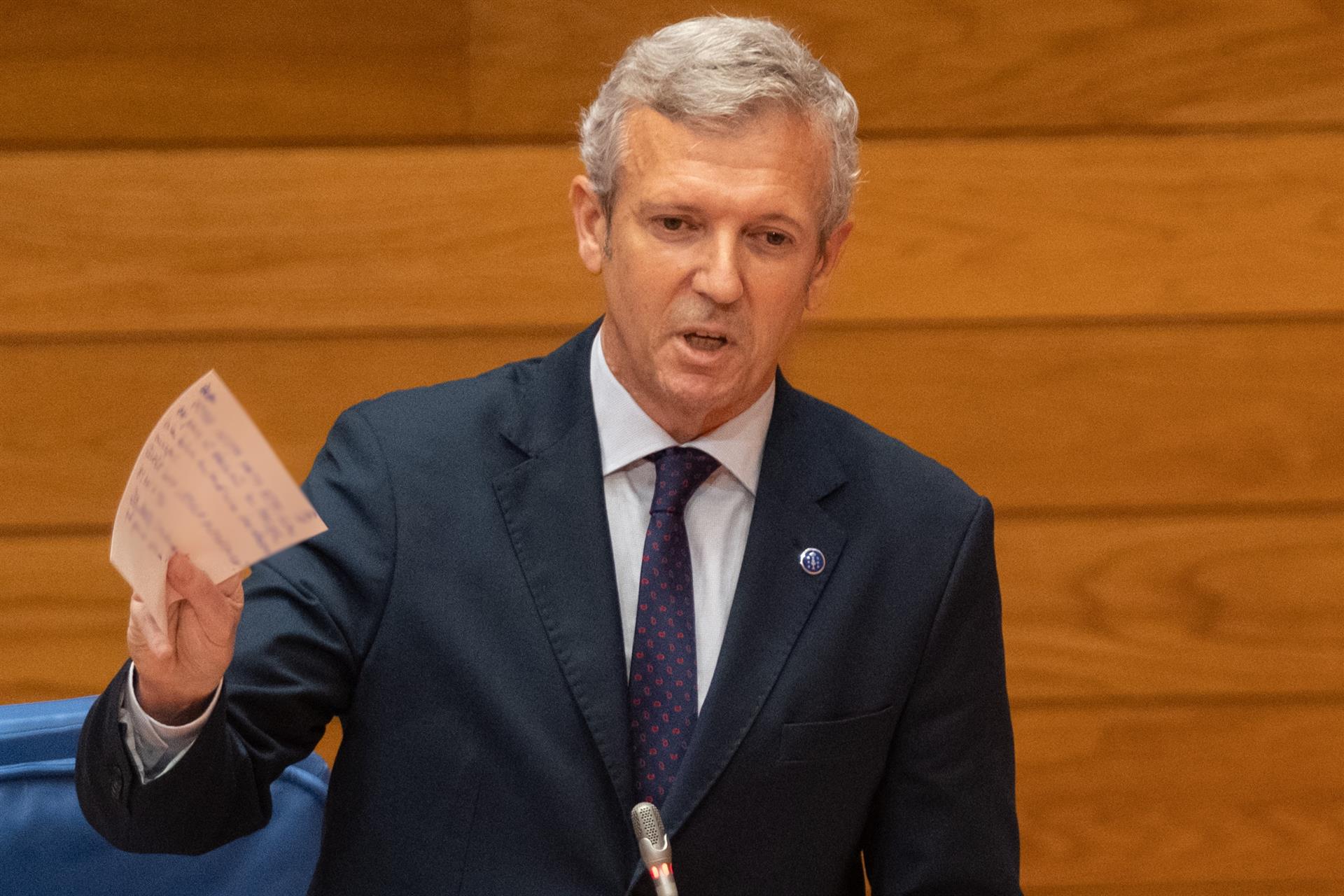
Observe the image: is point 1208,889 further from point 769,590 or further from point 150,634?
point 150,634

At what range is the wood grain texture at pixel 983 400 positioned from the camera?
205 centimetres

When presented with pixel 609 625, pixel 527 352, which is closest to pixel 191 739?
pixel 609 625

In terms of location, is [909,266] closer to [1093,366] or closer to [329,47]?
[1093,366]

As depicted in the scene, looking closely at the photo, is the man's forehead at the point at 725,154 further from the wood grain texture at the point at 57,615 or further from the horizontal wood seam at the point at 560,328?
the wood grain texture at the point at 57,615

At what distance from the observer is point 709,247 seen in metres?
1.28

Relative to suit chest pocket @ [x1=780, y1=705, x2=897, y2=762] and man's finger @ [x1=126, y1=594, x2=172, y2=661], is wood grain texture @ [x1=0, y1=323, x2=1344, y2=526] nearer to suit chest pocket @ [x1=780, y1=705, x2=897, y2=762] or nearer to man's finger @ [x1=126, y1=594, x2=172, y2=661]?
suit chest pocket @ [x1=780, y1=705, x2=897, y2=762]

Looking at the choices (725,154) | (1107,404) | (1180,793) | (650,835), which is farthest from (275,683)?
(1180,793)

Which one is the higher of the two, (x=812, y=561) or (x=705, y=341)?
(x=705, y=341)

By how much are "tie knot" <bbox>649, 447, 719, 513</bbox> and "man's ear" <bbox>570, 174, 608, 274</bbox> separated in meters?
0.18

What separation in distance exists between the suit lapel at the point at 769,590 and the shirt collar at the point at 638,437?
0.7 inches

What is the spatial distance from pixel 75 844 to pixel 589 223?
26.9 inches

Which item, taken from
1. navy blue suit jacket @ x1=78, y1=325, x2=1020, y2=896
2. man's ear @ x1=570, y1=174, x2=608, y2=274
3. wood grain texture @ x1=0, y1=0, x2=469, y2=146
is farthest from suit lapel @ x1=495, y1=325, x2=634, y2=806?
wood grain texture @ x1=0, y1=0, x2=469, y2=146

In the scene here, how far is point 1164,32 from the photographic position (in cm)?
209

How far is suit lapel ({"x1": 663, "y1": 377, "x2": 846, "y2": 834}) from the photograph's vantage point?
1257mm
